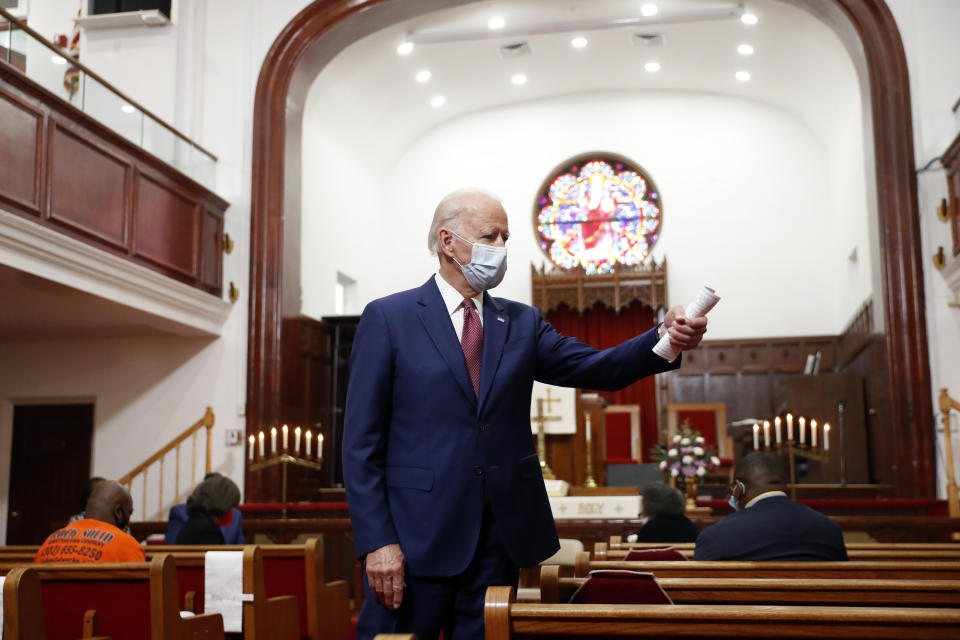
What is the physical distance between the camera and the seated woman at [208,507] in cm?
509

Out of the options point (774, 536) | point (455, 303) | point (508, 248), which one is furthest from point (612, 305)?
point (455, 303)

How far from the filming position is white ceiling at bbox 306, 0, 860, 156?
11242 millimetres

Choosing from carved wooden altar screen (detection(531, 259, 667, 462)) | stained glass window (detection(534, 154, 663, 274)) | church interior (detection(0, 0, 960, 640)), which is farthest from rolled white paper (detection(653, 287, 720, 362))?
stained glass window (detection(534, 154, 663, 274))

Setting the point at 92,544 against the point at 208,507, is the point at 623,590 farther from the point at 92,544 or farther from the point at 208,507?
the point at 208,507

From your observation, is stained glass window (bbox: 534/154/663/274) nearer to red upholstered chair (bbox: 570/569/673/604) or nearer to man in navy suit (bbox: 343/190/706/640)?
man in navy suit (bbox: 343/190/706/640)

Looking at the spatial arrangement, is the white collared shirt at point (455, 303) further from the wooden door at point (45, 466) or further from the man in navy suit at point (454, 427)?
the wooden door at point (45, 466)

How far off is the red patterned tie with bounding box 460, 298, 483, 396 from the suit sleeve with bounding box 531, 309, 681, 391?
17cm

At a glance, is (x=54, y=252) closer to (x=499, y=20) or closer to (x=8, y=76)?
(x=8, y=76)

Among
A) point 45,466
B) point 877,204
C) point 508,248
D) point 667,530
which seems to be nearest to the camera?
point 667,530

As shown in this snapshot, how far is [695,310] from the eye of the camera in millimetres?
2074

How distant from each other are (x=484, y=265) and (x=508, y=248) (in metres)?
9.30

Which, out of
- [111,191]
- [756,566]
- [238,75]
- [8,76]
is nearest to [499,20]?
[238,75]

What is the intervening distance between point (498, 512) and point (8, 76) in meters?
6.02

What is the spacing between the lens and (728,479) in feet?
35.1
